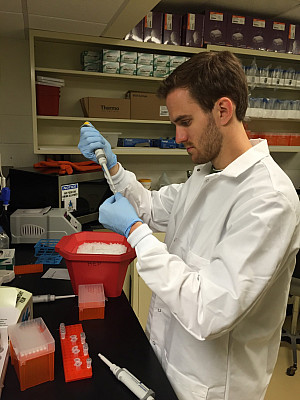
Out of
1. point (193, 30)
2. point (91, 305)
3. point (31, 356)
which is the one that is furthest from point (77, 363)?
point (193, 30)

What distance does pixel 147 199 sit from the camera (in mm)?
1494

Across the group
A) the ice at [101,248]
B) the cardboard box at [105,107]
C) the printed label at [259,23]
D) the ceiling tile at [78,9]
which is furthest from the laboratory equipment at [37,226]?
the printed label at [259,23]

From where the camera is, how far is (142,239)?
0.95 m

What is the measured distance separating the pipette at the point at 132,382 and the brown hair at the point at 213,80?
0.78 m

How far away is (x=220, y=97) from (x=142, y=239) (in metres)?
0.49

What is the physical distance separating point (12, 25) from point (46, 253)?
154cm

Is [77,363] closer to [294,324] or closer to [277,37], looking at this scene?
[294,324]

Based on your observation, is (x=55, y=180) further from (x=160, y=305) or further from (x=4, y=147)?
(x=160, y=305)

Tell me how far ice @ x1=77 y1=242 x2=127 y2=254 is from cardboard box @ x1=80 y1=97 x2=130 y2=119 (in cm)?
136

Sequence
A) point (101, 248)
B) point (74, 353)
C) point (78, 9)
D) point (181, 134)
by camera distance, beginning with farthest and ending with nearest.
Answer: point (78, 9) < point (101, 248) < point (181, 134) < point (74, 353)

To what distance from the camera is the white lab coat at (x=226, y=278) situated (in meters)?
0.79

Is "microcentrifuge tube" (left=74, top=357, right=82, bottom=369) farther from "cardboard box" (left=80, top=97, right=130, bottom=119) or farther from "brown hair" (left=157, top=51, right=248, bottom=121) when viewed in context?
"cardboard box" (left=80, top=97, right=130, bottom=119)

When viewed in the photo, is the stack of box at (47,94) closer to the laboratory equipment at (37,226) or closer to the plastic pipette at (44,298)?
the laboratory equipment at (37,226)

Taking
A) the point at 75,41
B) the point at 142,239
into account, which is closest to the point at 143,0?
the point at 75,41
